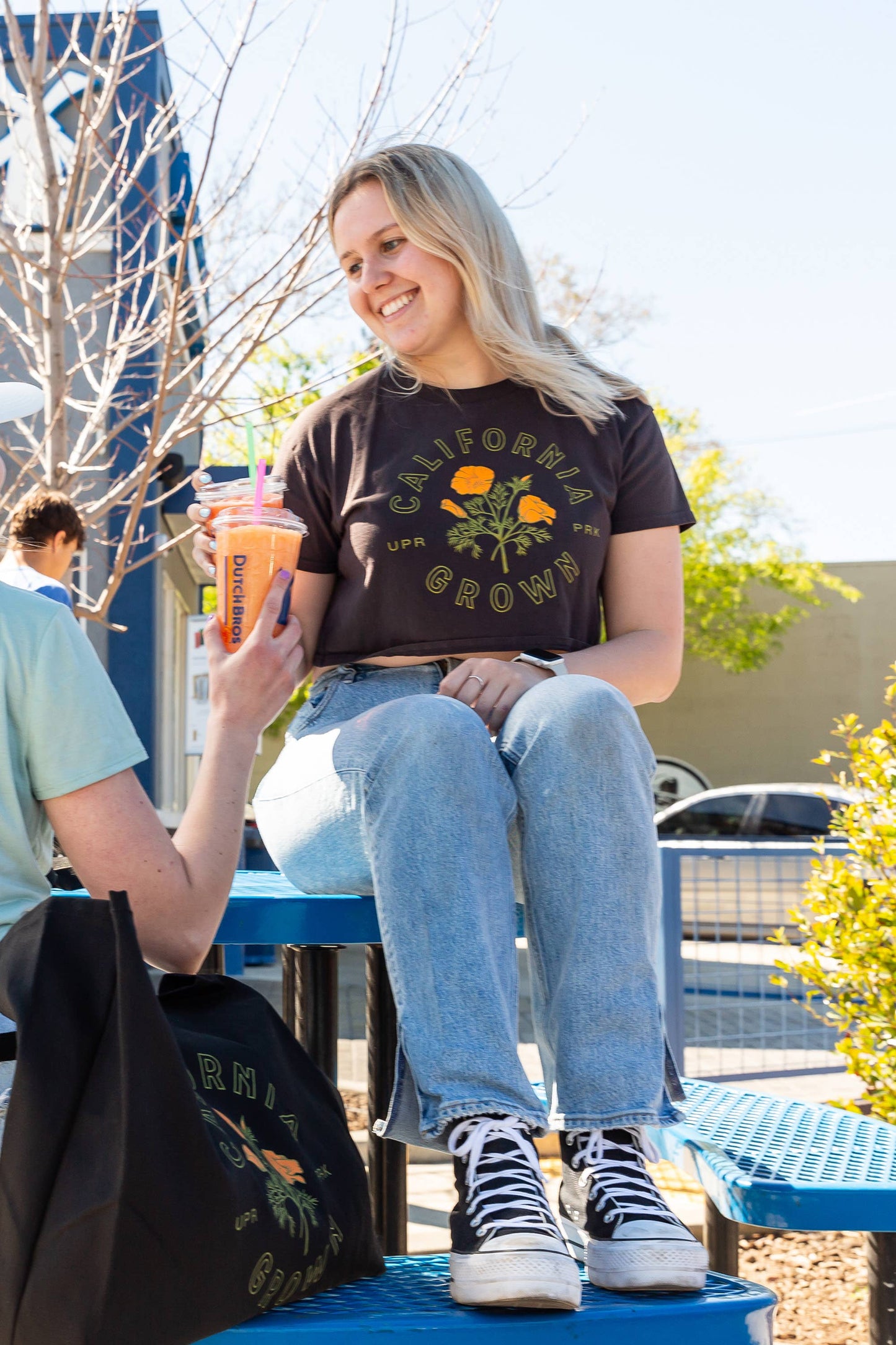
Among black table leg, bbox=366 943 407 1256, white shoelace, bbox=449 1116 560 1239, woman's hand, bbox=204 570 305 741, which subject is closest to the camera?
white shoelace, bbox=449 1116 560 1239

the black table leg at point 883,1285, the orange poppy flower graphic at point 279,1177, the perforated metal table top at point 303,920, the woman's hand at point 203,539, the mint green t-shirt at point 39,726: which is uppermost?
the woman's hand at point 203,539

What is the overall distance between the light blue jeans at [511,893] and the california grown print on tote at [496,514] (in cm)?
47

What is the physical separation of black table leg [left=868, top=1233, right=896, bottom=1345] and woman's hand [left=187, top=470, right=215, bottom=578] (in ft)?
4.73

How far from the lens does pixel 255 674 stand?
1.80 meters

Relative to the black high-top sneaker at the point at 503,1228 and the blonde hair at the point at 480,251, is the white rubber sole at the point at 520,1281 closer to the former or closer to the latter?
the black high-top sneaker at the point at 503,1228

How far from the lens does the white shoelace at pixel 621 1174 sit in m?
1.58

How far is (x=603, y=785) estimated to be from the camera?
1.79 metres

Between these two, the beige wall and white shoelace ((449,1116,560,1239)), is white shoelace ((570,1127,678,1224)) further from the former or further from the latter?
the beige wall

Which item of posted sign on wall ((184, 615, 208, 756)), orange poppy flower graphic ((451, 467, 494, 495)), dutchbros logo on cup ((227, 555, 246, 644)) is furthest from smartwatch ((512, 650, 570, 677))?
posted sign on wall ((184, 615, 208, 756))

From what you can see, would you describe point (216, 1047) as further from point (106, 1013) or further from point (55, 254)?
point (55, 254)

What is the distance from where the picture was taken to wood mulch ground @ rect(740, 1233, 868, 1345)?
11.2 ft

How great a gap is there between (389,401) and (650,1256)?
1.64 metres

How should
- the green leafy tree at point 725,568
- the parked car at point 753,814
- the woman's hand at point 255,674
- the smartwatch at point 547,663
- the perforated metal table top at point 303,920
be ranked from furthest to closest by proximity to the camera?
the green leafy tree at point 725,568 → the parked car at point 753,814 → the smartwatch at point 547,663 → the perforated metal table top at point 303,920 → the woman's hand at point 255,674

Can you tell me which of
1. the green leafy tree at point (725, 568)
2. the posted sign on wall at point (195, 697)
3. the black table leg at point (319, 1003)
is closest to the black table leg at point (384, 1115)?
the black table leg at point (319, 1003)
